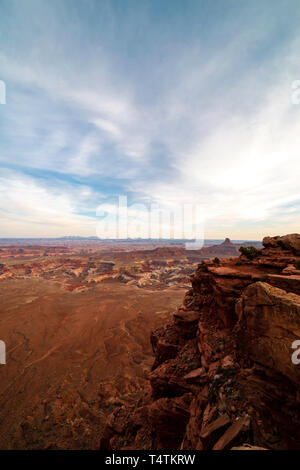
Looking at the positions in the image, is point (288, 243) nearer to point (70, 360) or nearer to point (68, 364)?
point (68, 364)

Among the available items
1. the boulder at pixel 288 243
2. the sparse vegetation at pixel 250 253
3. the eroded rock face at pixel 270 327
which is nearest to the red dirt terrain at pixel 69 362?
the eroded rock face at pixel 270 327

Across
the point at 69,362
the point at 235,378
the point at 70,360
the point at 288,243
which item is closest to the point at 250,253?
the point at 288,243

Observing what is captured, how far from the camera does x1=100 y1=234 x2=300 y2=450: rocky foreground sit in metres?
4.84

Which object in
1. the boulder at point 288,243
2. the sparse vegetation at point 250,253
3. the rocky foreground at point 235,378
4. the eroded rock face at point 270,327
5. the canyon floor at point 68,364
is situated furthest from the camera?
the canyon floor at point 68,364

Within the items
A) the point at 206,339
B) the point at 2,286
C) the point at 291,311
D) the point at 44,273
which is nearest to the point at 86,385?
the point at 206,339

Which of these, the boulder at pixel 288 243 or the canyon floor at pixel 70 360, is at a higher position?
the boulder at pixel 288 243

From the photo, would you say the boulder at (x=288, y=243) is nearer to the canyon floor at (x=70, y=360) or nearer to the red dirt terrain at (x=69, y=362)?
the canyon floor at (x=70, y=360)

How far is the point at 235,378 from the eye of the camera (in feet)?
20.1

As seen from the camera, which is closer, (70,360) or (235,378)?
(235,378)

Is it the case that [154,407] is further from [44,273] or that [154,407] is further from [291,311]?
[44,273]

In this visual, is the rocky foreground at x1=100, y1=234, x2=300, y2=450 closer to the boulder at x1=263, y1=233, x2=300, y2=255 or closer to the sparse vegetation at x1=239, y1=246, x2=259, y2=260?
the boulder at x1=263, y1=233, x2=300, y2=255

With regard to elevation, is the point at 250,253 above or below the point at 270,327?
above

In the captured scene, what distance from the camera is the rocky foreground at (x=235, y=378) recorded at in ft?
15.9

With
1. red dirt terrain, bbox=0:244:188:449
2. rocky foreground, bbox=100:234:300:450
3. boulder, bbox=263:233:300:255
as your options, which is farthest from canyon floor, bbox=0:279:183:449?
boulder, bbox=263:233:300:255
